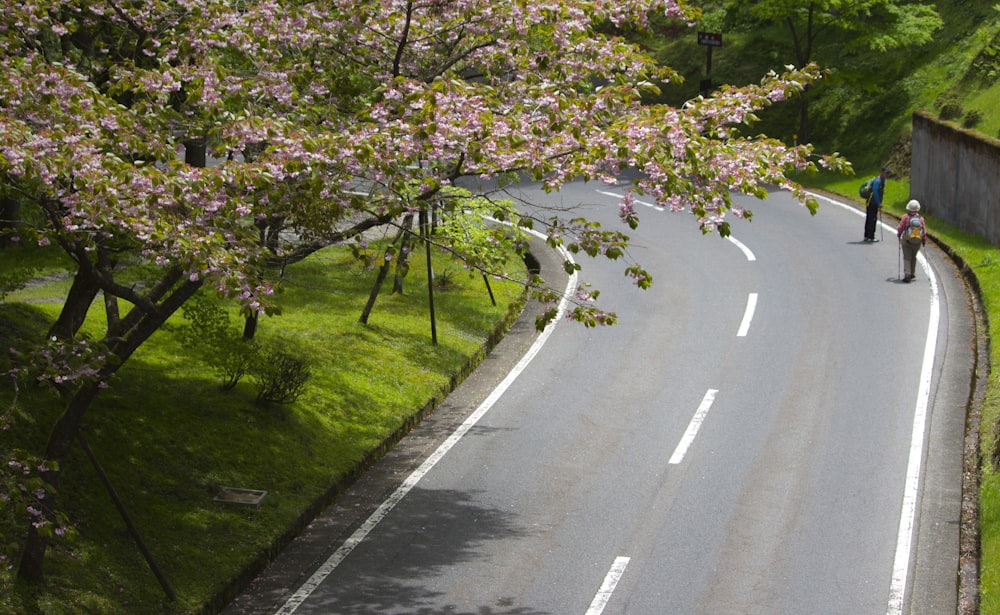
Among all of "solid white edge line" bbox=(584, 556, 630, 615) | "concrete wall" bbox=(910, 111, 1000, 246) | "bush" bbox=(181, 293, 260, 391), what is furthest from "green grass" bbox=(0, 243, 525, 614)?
"concrete wall" bbox=(910, 111, 1000, 246)

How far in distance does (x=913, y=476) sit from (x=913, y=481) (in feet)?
0.51

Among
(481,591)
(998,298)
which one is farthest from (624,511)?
(998,298)

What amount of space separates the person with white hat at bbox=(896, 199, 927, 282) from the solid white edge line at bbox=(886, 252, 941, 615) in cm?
146

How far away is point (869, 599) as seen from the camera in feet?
40.8

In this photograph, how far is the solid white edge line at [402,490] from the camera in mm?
12852

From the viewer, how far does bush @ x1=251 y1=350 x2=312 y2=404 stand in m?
16.7

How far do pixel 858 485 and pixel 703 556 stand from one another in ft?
9.38

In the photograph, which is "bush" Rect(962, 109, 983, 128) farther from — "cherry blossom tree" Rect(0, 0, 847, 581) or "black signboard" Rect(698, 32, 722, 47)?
"cherry blossom tree" Rect(0, 0, 847, 581)

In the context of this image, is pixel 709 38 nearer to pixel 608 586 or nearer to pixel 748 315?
pixel 748 315

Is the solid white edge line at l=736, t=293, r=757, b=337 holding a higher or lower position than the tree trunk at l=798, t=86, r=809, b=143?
lower

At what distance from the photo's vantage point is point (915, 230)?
23.3 metres

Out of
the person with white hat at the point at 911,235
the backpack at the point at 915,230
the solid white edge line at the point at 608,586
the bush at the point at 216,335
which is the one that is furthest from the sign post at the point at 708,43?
the solid white edge line at the point at 608,586

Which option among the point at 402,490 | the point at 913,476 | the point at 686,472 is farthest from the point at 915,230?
the point at 402,490

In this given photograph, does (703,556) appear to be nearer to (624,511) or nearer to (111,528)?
(624,511)
